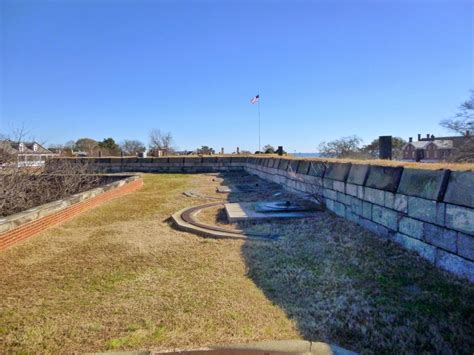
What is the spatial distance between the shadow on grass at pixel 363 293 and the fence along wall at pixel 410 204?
0.52 feet

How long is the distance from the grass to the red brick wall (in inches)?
6.6

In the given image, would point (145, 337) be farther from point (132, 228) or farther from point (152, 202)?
point (152, 202)

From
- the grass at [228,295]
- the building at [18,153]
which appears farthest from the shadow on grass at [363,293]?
the building at [18,153]

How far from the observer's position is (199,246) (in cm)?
455

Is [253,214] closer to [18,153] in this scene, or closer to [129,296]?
[129,296]

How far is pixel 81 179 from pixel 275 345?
32.5ft

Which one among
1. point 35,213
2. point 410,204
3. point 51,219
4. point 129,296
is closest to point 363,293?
point 410,204

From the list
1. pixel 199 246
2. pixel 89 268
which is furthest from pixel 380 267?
pixel 89 268

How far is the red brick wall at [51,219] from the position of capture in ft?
15.3

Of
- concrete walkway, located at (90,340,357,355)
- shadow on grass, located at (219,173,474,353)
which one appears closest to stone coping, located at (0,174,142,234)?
shadow on grass, located at (219,173,474,353)

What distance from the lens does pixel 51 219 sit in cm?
589

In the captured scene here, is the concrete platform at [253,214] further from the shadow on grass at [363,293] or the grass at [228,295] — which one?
the shadow on grass at [363,293]

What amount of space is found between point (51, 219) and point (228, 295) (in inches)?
164

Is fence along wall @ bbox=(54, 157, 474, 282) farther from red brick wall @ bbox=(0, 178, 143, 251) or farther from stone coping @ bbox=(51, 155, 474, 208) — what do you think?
red brick wall @ bbox=(0, 178, 143, 251)
